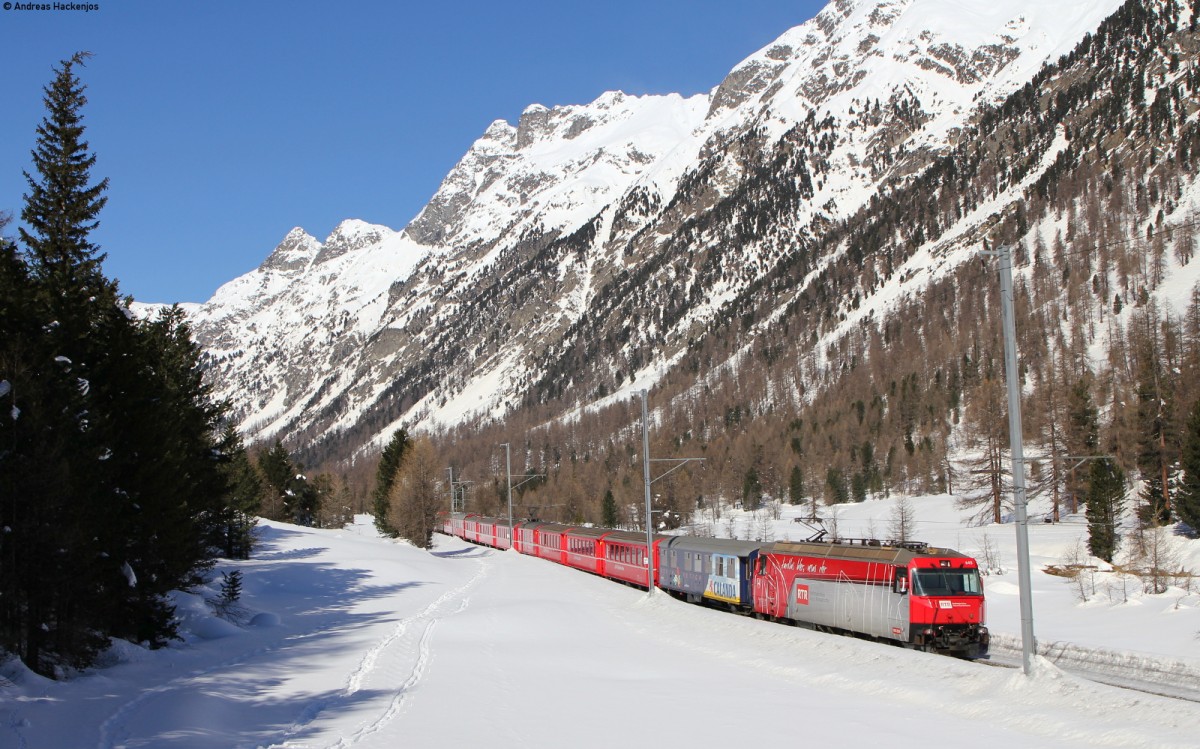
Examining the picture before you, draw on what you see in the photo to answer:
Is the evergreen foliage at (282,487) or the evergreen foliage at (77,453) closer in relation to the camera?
the evergreen foliage at (77,453)

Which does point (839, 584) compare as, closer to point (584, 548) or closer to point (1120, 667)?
point (1120, 667)

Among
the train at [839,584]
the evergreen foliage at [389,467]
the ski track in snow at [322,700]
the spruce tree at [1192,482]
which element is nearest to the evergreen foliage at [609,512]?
the evergreen foliage at [389,467]

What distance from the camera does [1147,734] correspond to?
14375 millimetres

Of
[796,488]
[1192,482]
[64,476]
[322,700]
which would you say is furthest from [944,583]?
[796,488]

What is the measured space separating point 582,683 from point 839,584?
1115 cm

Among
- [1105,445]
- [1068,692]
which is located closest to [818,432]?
[1105,445]

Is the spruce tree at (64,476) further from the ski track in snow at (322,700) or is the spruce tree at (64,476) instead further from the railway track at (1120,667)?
the railway track at (1120,667)

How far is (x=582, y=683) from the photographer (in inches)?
854

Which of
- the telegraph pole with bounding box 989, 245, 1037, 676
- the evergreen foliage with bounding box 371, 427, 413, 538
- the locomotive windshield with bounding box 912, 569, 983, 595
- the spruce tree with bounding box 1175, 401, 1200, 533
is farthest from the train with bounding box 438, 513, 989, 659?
the evergreen foliage with bounding box 371, 427, 413, 538

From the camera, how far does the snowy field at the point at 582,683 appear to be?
15.5 metres

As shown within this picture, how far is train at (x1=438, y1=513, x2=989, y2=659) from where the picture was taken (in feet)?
83.7

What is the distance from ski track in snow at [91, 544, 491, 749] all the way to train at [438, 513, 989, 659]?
1227 cm

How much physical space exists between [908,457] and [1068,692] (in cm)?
11075

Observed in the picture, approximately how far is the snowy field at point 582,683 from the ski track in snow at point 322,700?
0.08 meters
